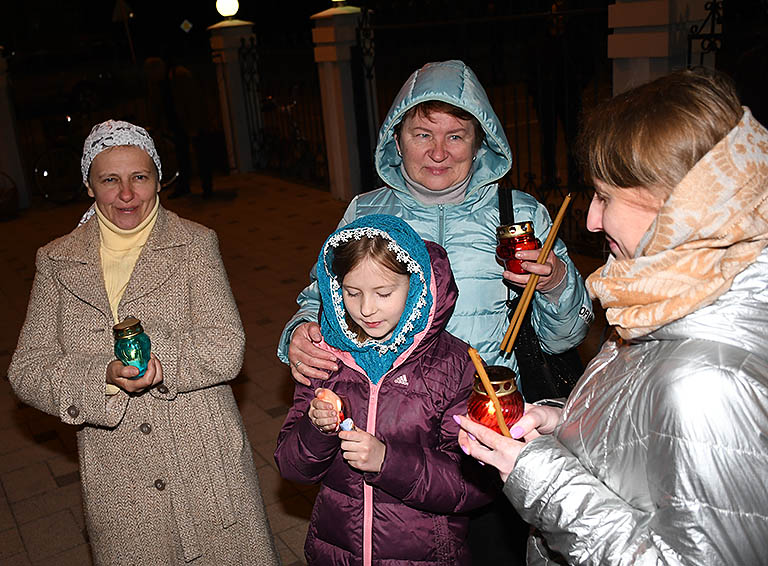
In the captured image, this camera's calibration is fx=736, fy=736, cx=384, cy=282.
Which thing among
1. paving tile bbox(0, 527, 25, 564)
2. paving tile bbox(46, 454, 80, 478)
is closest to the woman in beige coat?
paving tile bbox(0, 527, 25, 564)

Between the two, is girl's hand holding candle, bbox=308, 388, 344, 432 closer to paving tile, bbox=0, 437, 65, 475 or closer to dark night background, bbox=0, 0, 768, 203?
paving tile, bbox=0, 437, 65, 475

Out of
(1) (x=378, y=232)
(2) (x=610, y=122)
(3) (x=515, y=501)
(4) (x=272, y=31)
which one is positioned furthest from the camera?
(4) (x=272, y=31)

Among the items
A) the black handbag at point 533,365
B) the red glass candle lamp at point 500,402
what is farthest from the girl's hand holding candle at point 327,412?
the black handbag at point 533,365

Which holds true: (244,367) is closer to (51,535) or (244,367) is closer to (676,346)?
(51,535)

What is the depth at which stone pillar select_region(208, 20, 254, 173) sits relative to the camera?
13.6 meters

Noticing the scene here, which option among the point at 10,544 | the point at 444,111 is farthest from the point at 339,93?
the point at 444,111

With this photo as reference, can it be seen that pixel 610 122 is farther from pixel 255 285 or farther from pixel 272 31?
pixel 272 31

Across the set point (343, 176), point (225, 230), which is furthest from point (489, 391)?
point (343, 176)

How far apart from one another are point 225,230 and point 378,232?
8.35m

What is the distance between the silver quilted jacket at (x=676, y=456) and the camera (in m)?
1.38

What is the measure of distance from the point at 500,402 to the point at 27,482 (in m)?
4.10

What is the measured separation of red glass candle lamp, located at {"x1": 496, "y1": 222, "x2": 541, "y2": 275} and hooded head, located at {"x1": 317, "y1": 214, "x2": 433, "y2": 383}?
12.1 inches

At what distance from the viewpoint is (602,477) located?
1637mm

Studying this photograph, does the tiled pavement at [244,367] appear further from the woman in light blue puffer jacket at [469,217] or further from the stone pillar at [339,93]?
the woman in light blue puffer jacket at [469,217]
